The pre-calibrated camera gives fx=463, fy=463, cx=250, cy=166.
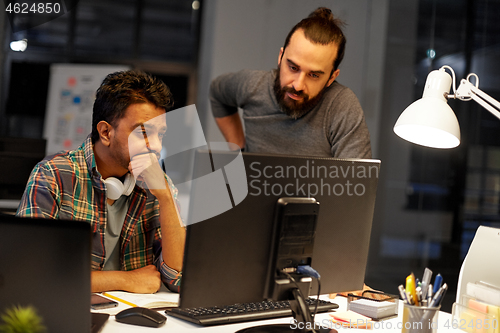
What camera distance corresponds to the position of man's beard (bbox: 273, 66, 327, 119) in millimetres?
1801

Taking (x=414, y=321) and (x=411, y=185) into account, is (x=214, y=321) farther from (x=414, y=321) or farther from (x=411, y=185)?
(x=411, y=185)

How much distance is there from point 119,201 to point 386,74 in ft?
10.2

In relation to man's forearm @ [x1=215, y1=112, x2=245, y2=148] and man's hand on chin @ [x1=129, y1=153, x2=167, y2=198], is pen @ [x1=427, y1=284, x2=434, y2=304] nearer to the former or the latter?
man's hand on chin @ [x1=129, y1=153, x2=167, y2=198]

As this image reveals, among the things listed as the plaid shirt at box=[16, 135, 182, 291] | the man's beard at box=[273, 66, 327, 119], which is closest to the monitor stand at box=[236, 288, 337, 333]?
the plaid shirt at box=[16, 135, 182, 291]

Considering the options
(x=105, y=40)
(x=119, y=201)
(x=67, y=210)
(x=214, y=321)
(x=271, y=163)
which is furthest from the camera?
(x=105, y=40)

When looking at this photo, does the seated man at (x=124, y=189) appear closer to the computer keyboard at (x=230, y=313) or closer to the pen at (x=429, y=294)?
the computer keyboard at (x=230, y=313)

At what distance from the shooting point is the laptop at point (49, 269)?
827mm

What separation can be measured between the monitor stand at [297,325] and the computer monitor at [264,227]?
73 mm

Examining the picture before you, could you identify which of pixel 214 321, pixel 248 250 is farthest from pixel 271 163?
pixel 214 321

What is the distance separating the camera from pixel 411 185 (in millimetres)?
4020

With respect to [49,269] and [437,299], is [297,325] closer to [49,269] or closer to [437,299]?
[437,299]

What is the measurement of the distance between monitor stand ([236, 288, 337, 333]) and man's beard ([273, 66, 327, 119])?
947 millimetres

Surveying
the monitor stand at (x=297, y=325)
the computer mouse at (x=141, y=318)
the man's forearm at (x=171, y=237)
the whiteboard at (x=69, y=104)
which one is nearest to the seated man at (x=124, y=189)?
the man's forearm at (x=171, y=237)

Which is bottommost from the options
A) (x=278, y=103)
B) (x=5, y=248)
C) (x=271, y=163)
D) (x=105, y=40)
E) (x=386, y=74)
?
(x=5, y=248)
